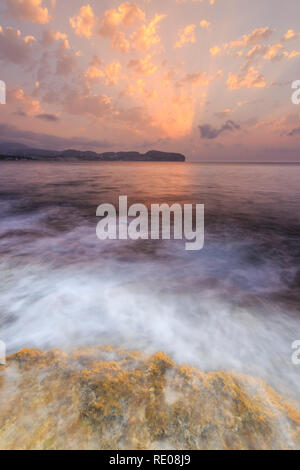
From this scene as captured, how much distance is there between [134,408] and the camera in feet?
5.64

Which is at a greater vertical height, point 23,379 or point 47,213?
point 47,213

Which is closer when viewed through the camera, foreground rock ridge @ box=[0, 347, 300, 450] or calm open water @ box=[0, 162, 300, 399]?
foreground rock ridge @ box=[0, 347, 300, 450]

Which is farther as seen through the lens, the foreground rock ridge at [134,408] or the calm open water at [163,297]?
the calm open water at [163,297]

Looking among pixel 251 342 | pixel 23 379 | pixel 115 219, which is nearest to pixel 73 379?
pixel 23 379

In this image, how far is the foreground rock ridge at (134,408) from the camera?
153 cm

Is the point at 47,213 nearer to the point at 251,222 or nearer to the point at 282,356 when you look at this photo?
the point at 251,222

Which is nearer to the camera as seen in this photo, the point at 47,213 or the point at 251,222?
the point at 251,222

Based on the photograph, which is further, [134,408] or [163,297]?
[163,297]

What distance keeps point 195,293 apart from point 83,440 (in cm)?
273

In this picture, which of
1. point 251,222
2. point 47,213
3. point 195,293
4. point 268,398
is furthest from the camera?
point 47,213

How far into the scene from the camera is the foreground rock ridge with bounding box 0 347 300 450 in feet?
5.02

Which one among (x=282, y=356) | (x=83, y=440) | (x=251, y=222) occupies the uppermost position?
(x=251, y=222)

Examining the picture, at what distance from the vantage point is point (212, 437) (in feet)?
5.14

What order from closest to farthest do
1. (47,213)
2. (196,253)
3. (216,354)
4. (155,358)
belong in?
(155,358), (216,354), (196,253), (47,213)
